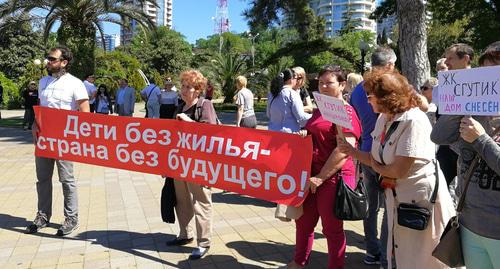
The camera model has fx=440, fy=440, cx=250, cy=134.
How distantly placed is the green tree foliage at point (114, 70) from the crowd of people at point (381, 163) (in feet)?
82.0

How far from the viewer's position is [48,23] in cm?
1805

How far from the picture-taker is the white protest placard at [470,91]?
2082 mm

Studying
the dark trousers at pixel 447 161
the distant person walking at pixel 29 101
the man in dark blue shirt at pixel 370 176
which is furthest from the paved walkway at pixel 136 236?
the distant person walking at pixel 29 101

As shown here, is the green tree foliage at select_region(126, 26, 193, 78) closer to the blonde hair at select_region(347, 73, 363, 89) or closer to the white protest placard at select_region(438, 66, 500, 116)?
the blonde hair at select_region(347, 73, 363, 89)

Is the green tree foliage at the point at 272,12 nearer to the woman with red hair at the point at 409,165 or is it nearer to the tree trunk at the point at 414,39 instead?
the tree trunk at the point at 414,39

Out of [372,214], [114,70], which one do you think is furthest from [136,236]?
[114,70]

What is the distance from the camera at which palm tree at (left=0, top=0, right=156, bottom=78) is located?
17.5 m

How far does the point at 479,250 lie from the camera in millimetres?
2283

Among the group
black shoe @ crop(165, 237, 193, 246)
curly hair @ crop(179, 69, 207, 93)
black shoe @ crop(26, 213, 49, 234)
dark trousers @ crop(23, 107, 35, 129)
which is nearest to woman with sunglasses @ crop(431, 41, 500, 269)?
curly hair @ crop(179, 69, 207, 93)

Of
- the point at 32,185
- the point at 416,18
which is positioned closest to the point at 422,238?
the point at 32,185

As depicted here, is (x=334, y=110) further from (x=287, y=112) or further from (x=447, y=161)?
(x=287, y=112)

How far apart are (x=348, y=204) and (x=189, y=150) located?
1.73 metres

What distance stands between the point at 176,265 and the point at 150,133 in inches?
53.6

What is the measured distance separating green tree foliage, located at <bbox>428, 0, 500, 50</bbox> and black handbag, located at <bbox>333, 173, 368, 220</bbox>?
1908 centimetres
